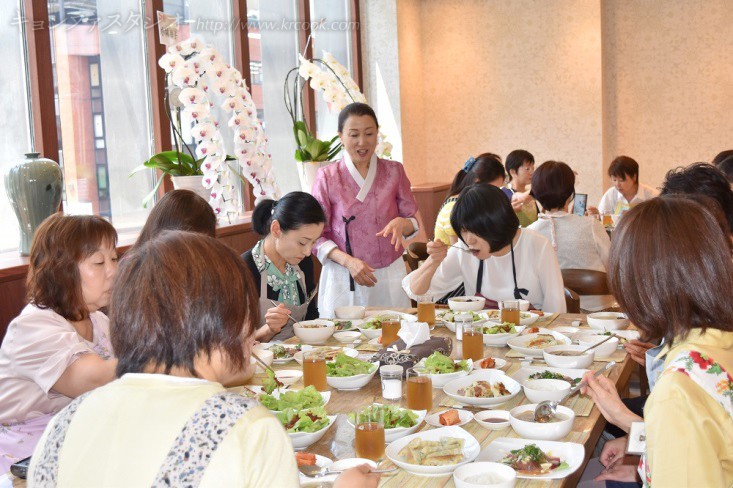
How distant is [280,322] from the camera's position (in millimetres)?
2713

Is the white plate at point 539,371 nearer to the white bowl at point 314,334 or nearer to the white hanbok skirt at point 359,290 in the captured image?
the white bowl at point 314,334

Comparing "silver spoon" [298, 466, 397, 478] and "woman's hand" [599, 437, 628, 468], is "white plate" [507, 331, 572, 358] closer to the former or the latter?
"woman's hand" [599, 437, 628, 468]

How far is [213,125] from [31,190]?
1185 millimetres

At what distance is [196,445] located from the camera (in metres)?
1.04

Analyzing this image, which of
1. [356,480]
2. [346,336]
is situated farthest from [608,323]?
[356,480]

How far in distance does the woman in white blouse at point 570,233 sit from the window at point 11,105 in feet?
9.15

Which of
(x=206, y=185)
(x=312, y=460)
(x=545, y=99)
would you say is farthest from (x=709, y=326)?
(x=545, y=99)

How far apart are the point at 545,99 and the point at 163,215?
18.4 feet

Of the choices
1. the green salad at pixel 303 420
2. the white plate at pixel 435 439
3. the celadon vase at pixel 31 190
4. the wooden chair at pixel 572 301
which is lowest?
the wooden chair at pixel 572 301

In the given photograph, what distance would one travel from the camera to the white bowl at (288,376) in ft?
7.68

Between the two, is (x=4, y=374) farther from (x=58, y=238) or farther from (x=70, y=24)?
(x=70, y=24)

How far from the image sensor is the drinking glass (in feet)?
5.55

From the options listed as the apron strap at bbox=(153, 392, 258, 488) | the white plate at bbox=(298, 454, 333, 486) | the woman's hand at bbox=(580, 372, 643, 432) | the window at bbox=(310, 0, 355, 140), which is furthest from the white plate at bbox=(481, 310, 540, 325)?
the window at bbox=(310, 0, 355, 140)

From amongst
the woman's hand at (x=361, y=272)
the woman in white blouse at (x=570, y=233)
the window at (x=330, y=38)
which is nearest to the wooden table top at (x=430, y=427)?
the woman's hand at (x=361, y=272)
